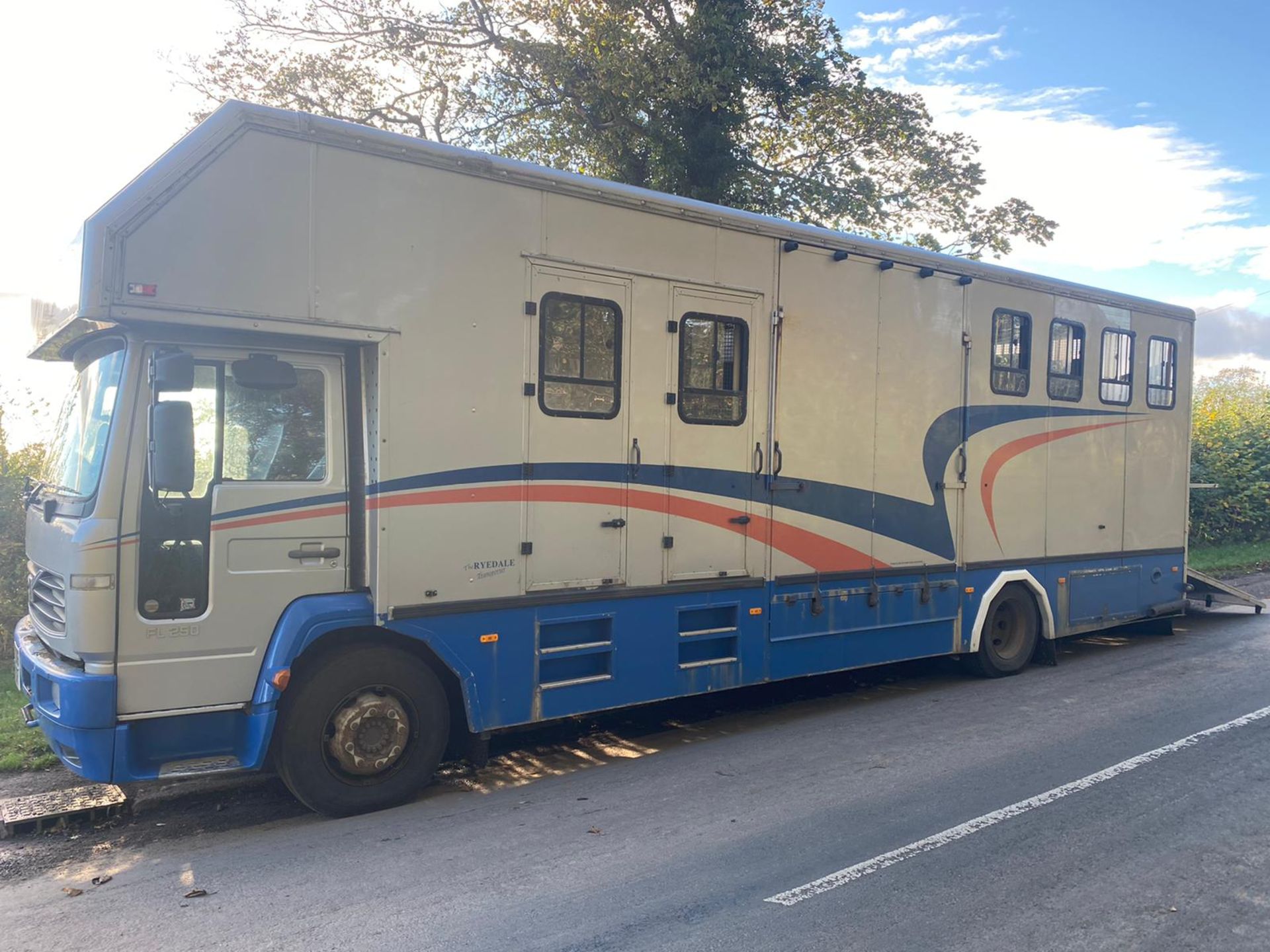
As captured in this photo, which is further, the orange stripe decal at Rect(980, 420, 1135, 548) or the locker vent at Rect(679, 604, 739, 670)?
the orange stripe decal at Rect(980, 420, 1135, 548)

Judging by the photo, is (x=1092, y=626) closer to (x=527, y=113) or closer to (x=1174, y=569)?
(x=1174, y=569)

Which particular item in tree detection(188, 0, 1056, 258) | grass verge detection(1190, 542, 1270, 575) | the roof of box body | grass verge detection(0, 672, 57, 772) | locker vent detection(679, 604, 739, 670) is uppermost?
tree detection(188, 0, 1056, 258)

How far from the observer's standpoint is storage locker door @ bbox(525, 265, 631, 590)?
613 centimetres

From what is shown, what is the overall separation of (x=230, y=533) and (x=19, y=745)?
2866mm

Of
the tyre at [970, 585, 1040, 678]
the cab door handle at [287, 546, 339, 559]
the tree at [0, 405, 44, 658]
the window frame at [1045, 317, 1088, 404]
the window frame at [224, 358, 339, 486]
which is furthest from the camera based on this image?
the window frame at [1045, 317, 1088, 404]

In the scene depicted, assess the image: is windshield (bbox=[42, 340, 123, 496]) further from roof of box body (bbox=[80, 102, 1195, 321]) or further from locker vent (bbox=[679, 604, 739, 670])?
locker vent (bbox=[679, 604, 739, 670])

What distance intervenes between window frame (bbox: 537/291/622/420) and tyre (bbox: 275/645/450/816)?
6.07ft

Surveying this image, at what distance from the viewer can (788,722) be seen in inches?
297

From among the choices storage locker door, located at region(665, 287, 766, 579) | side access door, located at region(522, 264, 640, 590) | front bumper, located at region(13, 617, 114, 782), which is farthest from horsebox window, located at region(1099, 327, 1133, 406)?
front bumper, located at region(13, 617, 114, 782)

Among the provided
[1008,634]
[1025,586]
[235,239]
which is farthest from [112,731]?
[1025,586]

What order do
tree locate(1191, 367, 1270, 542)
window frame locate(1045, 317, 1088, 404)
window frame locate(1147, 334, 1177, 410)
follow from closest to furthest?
window frame locate(1045, 317, 1088, 404), window frame locate(1147, 334, 1177, 410), tree locate(1191, 367, 1270, 542)

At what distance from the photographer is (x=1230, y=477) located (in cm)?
1931

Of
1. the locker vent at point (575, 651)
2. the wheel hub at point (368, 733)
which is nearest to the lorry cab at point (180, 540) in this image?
the wheel hub at point (368, 733)

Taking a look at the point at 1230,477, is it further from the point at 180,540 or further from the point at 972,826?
the point at 180,540
